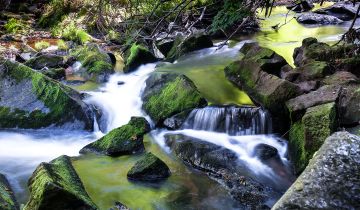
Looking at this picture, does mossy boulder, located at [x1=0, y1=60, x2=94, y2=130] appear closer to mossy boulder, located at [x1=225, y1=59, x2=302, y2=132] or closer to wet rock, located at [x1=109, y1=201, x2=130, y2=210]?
wet rock, located at [x1=109, y1=201, x2=130, y2=210]

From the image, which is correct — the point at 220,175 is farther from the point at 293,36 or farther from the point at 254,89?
the point at 293,36

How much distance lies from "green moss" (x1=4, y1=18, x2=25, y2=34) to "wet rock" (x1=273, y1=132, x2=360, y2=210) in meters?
16.9

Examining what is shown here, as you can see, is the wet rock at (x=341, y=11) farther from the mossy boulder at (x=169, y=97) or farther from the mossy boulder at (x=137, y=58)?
the mossy boulder at (x=169, y=97)

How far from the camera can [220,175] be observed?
242 inches

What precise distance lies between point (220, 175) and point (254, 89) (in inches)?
116

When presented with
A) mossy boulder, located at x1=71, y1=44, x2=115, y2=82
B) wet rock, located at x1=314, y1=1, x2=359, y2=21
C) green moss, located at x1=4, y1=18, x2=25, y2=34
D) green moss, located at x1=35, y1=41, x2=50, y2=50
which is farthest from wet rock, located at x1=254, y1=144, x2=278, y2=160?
wet rock, located at x1=314, y1=1, x2=359, y2=21

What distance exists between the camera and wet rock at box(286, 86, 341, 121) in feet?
21.7

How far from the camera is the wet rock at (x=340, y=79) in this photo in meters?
7.35

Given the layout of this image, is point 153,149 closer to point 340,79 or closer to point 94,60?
point 340,79

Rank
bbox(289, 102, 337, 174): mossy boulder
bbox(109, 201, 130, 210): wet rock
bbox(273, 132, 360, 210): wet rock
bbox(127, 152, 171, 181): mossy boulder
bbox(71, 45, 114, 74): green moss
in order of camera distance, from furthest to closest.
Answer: bbox(71, 45, 114, 74): green moss, bbox(127, 152, 171, 181): mossy boulder, bbox(289, 102, 337, 174): mossy boulder, bbox(109, 201, 130, 210): wet rock, bbox(273, 132, 360, 210): wet rock

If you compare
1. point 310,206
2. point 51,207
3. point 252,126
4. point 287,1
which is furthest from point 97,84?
point 287,1

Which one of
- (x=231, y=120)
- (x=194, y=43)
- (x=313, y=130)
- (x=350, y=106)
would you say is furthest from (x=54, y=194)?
(x=194, y=43)

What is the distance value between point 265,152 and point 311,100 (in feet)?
3.85

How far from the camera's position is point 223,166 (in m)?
6.38
